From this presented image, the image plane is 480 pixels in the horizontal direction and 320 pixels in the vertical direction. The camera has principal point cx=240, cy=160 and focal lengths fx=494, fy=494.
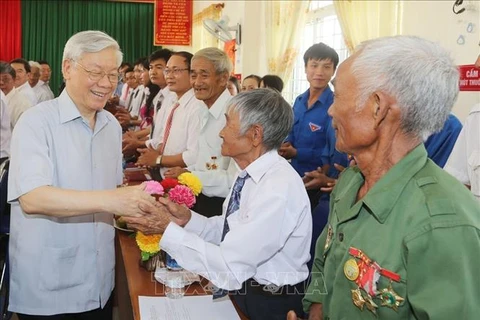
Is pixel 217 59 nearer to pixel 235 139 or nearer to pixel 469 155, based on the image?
pixel 235 139

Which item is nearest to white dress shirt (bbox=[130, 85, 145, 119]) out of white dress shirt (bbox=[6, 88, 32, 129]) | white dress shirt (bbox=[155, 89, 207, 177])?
white dress shirt (bbox=[6, 88, 32, 129])

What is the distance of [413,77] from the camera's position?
1119mm

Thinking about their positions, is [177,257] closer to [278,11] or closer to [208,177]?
[208,177]

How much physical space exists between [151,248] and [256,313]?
1.45ft

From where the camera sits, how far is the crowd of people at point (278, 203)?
1.11 meters

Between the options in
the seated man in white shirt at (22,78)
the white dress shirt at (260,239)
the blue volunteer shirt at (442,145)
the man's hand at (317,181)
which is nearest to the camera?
the white dress shirt at (260,239)

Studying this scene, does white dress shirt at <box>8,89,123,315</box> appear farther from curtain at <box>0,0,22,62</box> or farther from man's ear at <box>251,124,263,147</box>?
curtain at <box>0,0,22,62</box>

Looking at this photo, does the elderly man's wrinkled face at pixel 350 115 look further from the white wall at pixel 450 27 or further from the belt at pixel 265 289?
the white wall at pixel 450 27

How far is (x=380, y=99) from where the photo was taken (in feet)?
3.78

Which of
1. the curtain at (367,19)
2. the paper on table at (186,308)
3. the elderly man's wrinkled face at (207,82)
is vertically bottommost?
the paper on table at (186,308)

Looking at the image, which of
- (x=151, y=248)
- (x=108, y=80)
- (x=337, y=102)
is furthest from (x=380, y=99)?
(x=108, y=80)

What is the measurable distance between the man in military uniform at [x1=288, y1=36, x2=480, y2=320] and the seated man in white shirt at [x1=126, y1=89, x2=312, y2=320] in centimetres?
33

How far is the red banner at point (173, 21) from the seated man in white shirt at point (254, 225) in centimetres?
685

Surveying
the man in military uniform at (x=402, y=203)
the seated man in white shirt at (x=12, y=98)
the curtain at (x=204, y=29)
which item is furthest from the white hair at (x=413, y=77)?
the curtain at (x=204, y=29)
